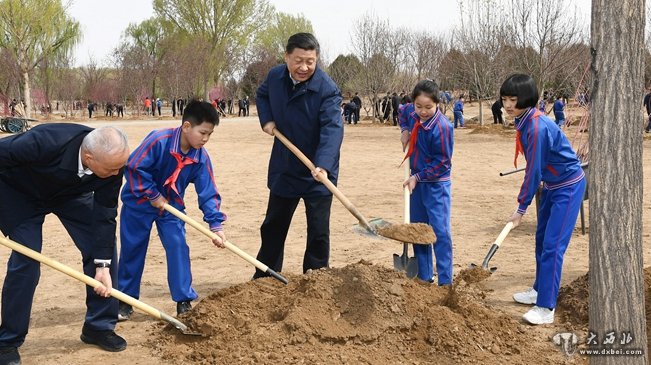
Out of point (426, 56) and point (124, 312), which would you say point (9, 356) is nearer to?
point (124, 312)

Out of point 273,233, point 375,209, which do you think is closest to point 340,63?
point 375,209

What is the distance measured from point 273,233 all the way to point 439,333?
1.71 m

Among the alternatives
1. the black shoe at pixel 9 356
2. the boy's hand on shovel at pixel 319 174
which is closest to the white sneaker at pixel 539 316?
the boy's hand on shovel at pixel 319 174

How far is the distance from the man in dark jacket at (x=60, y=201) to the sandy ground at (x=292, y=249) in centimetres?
26

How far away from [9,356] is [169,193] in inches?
57.0

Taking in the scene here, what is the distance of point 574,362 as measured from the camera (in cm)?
385

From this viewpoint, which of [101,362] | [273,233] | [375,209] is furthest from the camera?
[375,209]

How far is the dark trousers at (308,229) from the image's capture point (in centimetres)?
505

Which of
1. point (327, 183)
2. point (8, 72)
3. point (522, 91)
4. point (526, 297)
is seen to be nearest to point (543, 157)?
point (522, 91)

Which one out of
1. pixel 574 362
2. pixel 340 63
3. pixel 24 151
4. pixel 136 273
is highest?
pixel 340 63

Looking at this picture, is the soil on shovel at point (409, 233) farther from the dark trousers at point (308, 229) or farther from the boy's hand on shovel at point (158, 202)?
the boy's hand on shovel at point (158, 202)

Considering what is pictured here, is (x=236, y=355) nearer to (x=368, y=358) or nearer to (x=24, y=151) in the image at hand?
(x=368, y=358)

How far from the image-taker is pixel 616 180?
2.72m
